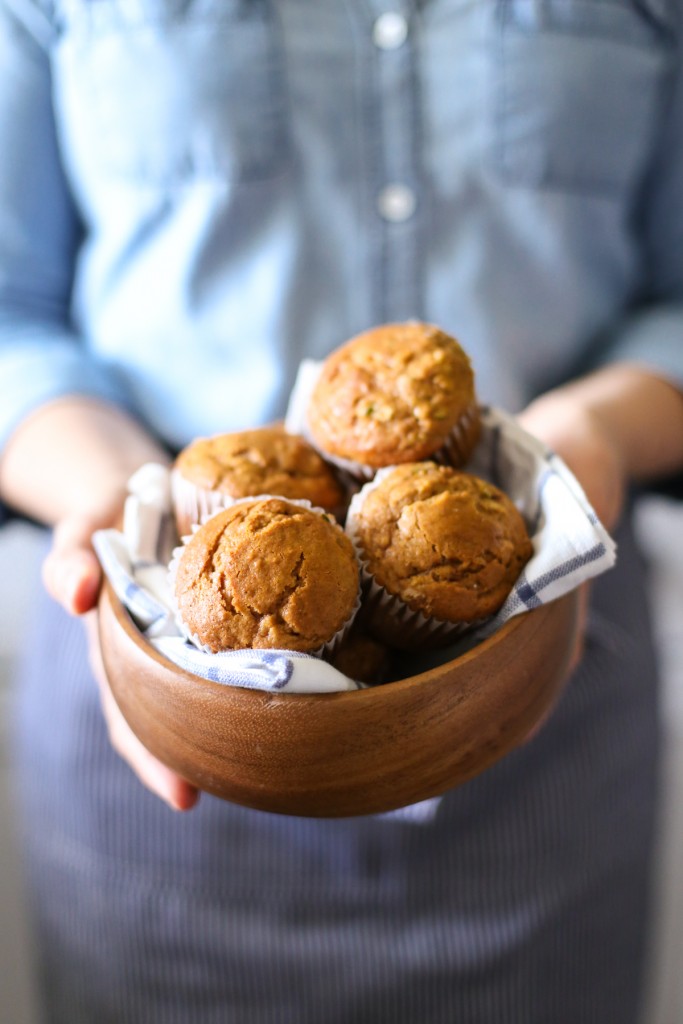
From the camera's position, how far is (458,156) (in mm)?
1077

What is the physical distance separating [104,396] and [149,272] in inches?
6.5

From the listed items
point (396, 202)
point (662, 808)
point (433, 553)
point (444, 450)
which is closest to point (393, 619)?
point (433, 553)

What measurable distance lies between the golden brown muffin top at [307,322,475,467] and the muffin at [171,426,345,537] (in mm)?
27

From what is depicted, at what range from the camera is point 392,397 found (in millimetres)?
759

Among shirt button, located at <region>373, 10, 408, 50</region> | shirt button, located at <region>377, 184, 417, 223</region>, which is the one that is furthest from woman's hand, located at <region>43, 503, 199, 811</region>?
shirt button, located at <region>373, 10, 408, 50</region>

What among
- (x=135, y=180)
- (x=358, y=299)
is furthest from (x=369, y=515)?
(x=135, y=180)

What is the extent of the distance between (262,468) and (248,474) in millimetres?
14

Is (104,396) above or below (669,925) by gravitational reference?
above

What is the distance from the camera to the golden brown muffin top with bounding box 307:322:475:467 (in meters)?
0.74

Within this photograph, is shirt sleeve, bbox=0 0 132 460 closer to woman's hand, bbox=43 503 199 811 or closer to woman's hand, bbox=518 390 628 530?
woman's hand, bbox=43 503 199 811

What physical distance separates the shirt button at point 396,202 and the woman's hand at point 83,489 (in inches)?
15.9

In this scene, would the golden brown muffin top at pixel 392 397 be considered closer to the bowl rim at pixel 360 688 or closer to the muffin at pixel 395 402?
the muffin at pixel 395 402

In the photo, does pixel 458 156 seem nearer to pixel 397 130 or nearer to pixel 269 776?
pixel 397 130

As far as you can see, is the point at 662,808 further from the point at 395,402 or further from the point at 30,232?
the point at 30,232
